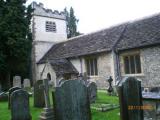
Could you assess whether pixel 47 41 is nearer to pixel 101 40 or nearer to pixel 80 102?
pixel 101 40

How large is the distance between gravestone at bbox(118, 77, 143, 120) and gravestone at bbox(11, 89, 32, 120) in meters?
3.24

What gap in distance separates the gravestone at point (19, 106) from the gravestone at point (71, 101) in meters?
1.65

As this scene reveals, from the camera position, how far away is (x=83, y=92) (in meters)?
6.58

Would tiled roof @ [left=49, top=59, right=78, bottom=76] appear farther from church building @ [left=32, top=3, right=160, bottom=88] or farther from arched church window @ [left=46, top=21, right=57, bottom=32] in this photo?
arched church window @ [left=46, top=21, right=57, bottom=32]

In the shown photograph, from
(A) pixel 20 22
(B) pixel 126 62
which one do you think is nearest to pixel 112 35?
(B) pixel 126 62

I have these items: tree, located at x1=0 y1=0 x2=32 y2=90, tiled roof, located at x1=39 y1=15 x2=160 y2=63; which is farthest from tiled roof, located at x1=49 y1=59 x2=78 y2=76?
tree, located at x1=0 y1=0 x2=32 y2=90

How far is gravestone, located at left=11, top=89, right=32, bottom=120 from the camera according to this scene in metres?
7.15

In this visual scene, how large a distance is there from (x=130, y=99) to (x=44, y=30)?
2250 centimetres

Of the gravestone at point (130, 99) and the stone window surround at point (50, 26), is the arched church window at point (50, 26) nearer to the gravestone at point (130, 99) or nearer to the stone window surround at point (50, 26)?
the stone window surround at point (50, 26)

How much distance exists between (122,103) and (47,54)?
20977mm

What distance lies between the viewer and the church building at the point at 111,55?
15.3 meters

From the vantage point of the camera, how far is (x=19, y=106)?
722 cm

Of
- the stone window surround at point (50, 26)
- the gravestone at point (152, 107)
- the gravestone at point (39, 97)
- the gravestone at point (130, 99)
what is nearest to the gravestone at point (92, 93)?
the gravestone at point (39, 97)

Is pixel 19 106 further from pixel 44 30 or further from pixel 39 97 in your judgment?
pixel 44 30
